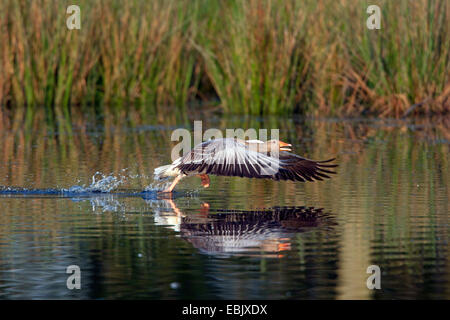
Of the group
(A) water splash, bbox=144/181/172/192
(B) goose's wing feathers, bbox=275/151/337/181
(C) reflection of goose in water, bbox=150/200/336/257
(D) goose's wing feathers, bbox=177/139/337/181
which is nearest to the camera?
(C) reflection of goose in water, bbox=150/200/336/257

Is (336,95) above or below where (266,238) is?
above

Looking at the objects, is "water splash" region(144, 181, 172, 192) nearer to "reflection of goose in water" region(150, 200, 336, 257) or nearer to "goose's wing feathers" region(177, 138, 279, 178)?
"goose's wing feathers" region(177, 138, 279, 178)

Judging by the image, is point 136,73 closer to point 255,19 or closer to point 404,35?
point 255,19

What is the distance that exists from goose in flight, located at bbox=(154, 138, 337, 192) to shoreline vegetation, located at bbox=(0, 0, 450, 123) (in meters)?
8.08

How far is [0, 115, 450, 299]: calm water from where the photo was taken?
5.55 meters

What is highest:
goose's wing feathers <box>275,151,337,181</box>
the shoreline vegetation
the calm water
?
the shoreline vegetation

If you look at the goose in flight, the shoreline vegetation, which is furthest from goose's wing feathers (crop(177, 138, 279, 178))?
the shoreline vegetation

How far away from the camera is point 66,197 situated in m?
8.77

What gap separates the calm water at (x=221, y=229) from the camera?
5.55m

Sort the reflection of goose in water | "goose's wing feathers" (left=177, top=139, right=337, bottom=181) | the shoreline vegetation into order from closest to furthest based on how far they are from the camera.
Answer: the reflection of goose in water
"goose's wing feathers" (left=177, top=139, right=337, bottom=181)
the shoreline vegetation

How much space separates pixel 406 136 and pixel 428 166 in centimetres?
348

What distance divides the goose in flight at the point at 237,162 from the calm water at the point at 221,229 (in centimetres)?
25
